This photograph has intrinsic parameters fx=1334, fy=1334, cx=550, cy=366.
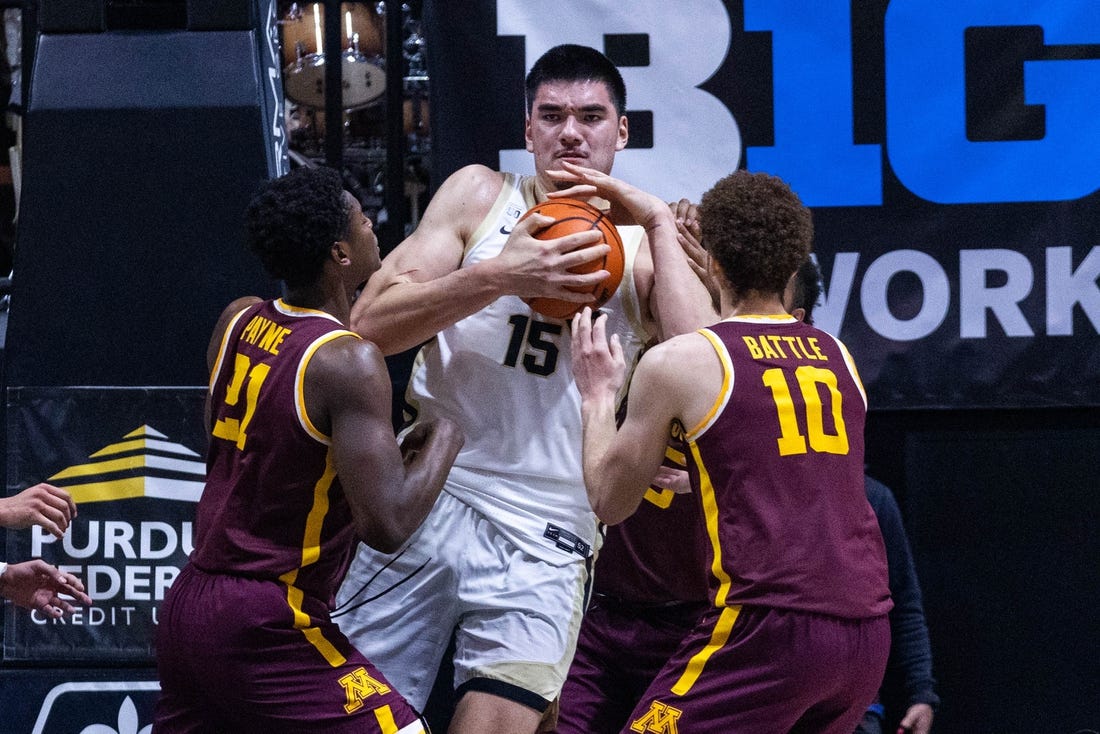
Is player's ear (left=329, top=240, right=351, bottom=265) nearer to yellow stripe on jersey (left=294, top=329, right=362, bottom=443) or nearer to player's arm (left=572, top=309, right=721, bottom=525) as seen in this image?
yellow stripe on jersey (left=294, top=329, right=362, bottom=443)

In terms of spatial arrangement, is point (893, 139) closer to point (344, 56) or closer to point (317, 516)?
point (344, 56)

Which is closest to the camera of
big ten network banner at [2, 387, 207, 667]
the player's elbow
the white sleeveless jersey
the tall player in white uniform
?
the player's elbow

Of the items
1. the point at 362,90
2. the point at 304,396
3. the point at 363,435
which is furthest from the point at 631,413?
the point at 362,90

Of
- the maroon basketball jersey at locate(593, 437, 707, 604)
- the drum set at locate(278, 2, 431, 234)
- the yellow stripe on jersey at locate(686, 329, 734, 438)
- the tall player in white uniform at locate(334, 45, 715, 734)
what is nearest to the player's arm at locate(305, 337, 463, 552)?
the tall player in white uniform at locate(334, 45, 715, 734)

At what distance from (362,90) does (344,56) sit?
A: 137mm

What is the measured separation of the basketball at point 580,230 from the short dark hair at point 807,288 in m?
0.76

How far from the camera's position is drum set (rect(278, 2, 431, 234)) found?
16.0ft

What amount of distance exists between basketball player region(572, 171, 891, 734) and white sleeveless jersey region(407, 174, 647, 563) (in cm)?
68

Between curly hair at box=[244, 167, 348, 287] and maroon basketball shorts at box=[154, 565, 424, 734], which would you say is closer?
maroon basketball shorts at box=[154, 565, 424, 734]

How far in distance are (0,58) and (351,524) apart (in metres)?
2.97

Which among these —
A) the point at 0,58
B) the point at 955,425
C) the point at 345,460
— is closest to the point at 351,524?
the point at 345,460

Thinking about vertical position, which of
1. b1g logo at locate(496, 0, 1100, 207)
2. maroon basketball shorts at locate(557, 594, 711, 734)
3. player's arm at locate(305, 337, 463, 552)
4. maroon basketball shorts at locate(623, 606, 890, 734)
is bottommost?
maroon basketball shorts at locate(557, 594, 711, 734)

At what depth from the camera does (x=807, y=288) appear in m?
4.14

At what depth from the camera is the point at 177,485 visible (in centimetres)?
424
